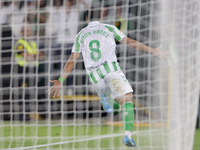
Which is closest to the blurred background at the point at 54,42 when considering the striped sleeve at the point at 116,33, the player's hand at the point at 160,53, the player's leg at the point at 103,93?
the striped sleeve at the point at 116,33

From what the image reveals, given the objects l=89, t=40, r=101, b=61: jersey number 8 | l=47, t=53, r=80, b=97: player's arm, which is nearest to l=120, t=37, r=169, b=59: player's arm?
l=89, t=40, r=101, b=61: jersey number 8

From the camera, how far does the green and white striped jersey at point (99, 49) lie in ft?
11.8

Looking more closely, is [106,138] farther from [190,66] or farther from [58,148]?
[190,66]

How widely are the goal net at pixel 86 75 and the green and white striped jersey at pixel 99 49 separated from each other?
31cm

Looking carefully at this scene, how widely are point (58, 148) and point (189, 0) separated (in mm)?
2390

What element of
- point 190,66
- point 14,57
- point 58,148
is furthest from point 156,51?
point 14,57

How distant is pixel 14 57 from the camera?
6.79 metres

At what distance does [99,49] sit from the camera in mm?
3617

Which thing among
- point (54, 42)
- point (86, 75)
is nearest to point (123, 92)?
point (54, 42)

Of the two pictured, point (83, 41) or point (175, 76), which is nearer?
point (175, 76)

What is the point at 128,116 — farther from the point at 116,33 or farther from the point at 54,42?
the point at 54,42

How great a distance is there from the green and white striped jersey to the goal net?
0.31 m

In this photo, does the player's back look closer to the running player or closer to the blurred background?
the running player

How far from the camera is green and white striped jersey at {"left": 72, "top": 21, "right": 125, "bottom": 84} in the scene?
11.8 feet
